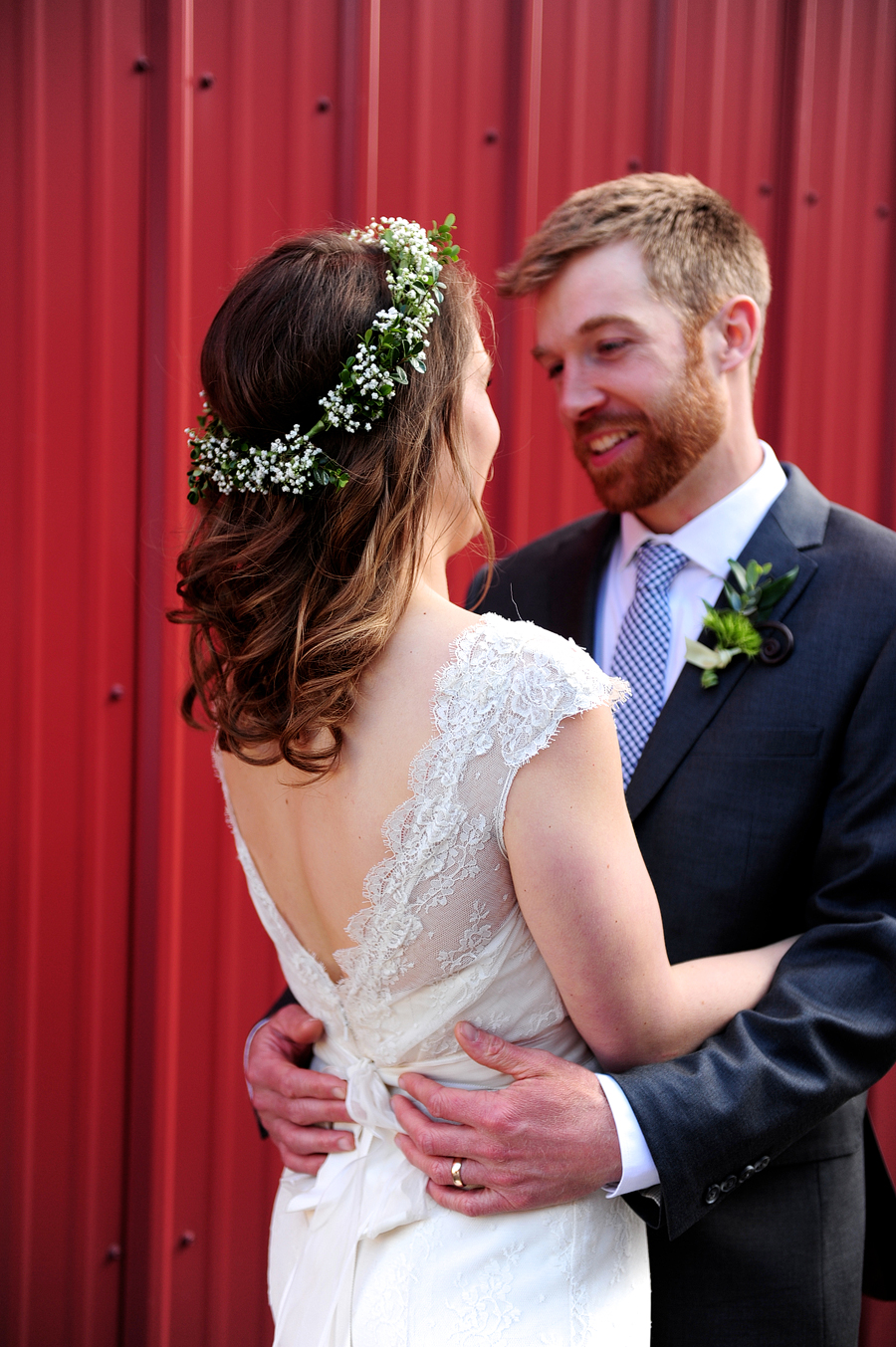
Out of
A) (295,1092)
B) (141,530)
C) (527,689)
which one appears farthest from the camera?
(141,530)

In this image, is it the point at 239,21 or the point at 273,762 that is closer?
the point at 273,762

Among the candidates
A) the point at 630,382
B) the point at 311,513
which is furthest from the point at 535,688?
the point at 630,382

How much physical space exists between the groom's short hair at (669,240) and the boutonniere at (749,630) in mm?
615

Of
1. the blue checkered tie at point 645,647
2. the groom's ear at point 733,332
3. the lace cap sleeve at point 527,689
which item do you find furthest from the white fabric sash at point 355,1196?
the groom's ear at point 733,332

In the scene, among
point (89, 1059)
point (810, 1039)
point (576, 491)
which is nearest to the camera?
A: point (810, 1039)

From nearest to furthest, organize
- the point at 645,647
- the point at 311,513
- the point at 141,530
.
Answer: the point at 311,513 → the point at 645,647 → the point at 141,530

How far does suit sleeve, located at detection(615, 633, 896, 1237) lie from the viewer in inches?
52.8

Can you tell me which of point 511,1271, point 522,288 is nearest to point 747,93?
point 522,288

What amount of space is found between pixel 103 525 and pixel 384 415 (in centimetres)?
122

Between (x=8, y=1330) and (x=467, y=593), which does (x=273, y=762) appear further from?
(x=8, y=1330)

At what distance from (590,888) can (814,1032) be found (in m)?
0.48

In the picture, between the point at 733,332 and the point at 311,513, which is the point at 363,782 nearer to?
the point at 311,513

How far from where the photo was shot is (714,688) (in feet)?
5.63

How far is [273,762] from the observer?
52.1 inches
